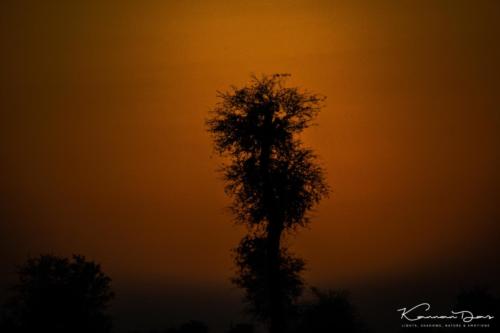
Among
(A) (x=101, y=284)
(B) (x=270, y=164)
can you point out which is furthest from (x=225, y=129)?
(A) (x=101, y=284)

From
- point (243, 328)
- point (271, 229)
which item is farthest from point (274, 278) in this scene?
point (243, 328)

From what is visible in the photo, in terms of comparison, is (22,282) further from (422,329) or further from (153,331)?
(422,329)

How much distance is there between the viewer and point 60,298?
108 ft

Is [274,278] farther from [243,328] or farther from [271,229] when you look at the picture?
[243,328]

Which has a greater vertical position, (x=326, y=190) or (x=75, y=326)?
(x=326, y=190)

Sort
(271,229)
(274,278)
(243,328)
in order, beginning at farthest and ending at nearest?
1. (243,328)
2. (274,278)
3. (271,229)

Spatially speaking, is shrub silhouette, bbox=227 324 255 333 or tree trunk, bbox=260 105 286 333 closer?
tree trunk, bbox=260 105 286 333

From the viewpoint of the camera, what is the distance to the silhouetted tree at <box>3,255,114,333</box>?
32.7 m

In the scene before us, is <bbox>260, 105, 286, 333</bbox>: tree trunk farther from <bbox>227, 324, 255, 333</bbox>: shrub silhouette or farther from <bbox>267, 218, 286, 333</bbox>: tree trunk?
<bbox>227, 324, 255, 333</bbox>: shrub silhouette

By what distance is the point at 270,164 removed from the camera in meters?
30.9

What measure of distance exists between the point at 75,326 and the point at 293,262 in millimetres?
9752

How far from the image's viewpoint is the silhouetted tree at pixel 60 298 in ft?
107

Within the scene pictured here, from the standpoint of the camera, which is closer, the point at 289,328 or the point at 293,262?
the point at 293,262

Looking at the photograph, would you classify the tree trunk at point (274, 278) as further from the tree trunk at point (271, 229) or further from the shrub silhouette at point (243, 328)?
the shrub silhouette at point (243, 328)
